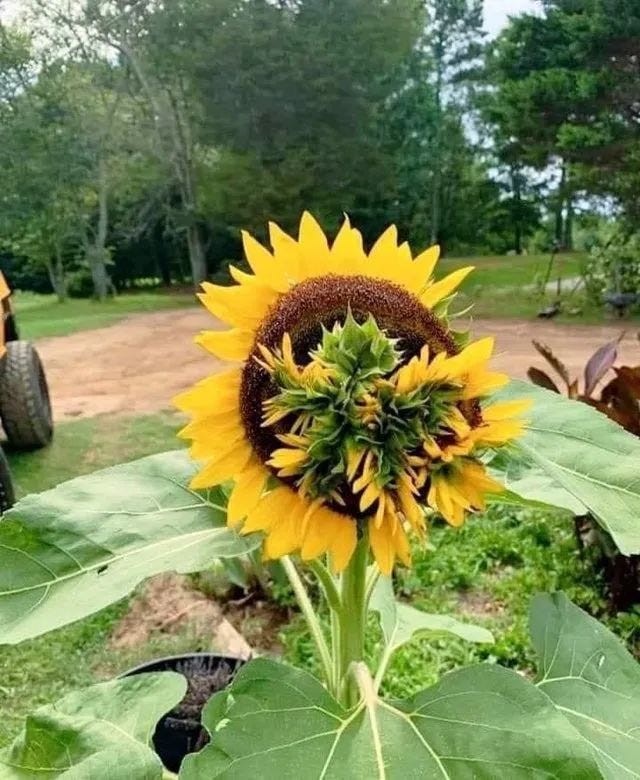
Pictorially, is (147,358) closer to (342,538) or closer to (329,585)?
(329,585)

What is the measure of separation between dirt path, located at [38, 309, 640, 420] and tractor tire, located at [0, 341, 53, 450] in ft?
2.19

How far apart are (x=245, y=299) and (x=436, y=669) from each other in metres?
1.30

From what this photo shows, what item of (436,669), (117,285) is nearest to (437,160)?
(117,285)

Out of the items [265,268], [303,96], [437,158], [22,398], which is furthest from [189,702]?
[437,158]

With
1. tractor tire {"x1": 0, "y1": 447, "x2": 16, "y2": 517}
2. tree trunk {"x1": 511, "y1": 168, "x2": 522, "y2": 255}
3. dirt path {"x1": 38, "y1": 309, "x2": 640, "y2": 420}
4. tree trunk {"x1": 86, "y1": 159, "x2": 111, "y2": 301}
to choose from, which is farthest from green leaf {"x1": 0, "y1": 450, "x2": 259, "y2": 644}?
tree trunk {"x1": 511, "y1": 168, "x2": 522, "y2": 255}

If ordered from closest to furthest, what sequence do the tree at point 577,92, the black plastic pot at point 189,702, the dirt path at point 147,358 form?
1. the black plastic pot at point 189,702
2. the dirt path at point 147,358
3. the tree at point 577,92

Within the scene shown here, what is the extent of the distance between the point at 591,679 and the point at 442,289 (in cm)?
29

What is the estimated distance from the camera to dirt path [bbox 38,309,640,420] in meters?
3.88

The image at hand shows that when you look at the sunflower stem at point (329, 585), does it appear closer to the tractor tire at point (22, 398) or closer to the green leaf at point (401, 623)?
the green leaf at point (401, 623)

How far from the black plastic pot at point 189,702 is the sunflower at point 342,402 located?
29.1 inches

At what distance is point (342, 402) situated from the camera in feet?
1.33

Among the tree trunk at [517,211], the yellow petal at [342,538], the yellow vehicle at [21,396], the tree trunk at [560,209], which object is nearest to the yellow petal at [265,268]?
the yellow petal at [342,538]

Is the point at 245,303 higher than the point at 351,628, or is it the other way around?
the point at 245,303

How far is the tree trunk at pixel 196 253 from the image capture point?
26.6 feet
